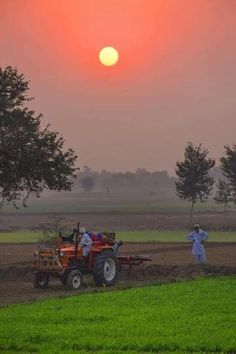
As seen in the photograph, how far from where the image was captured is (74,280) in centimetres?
2122

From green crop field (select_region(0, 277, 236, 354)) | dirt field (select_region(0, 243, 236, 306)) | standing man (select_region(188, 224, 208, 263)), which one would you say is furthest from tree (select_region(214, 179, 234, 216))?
green crop field (select_region(0, 277, 236, 354))

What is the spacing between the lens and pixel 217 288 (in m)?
19.1

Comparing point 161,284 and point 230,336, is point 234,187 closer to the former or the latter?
point 161,284

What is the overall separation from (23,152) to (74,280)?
8029mm

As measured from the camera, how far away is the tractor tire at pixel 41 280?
2197 cm

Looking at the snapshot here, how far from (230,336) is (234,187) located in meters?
52.5

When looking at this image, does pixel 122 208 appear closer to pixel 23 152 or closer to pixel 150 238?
pixel 150 238

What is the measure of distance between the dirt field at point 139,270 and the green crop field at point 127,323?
296cm

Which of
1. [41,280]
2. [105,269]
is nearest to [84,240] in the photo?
[105,269]

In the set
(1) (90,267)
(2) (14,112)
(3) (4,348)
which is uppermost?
(2) (14,112)

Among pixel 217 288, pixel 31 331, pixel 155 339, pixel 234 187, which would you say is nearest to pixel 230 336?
pixel 155 339

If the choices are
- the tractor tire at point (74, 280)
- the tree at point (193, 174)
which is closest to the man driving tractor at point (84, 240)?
the tractor tire at point (74, 280)

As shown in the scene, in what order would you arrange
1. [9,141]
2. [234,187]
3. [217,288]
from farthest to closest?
[234,187] → [9,141] → [217,288]

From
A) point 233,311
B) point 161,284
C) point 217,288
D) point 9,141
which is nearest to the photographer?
point 233,311
